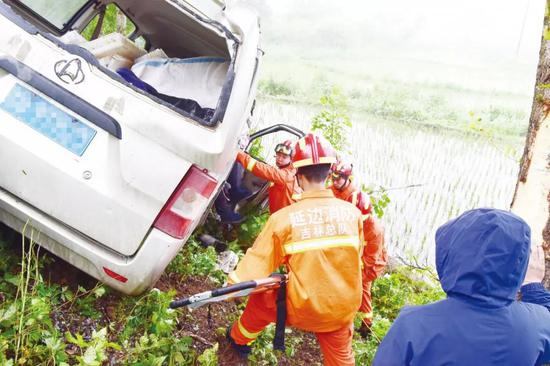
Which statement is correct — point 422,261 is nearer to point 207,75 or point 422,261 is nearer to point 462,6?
point 207,75

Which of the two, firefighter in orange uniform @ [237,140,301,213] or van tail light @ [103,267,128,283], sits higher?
firefighter in orange uniform @ [237,140,301,213]

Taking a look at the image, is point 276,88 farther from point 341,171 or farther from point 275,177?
point 341,171

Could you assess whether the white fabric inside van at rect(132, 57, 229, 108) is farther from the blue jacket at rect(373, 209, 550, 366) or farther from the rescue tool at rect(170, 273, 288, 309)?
the blue jacket at rect(373, 209, 550, 366)

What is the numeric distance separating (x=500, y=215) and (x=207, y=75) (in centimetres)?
259

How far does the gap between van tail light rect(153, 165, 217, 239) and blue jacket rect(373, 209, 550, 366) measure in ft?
4.07

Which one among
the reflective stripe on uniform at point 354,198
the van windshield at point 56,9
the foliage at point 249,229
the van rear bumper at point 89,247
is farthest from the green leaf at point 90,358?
the van windshield at point 56,9

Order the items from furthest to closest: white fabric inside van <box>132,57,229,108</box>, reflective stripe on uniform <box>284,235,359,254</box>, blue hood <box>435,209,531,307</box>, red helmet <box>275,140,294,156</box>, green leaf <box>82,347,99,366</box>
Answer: red helmet <box>275,140,294,156</box> < white fabric inside van <box>132,57,229,108</box> < reflective stripe on uniform <box>284,235,359,254</box> < green leaf <box>82,347,99,366</box> < blue hood <box>435,209,531,307</box>

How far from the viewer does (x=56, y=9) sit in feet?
14.1

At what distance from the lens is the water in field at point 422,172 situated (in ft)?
23.6

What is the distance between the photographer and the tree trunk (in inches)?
89.5

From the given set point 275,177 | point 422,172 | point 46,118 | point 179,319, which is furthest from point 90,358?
point 422,172

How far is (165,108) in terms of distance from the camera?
248cm

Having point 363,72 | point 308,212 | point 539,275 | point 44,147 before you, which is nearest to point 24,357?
point 44,147

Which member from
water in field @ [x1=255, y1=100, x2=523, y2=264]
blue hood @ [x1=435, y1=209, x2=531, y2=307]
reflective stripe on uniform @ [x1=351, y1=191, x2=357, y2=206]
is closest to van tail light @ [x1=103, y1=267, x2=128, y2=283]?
blue hood @ [x1=435, y1=209, x2=531, y2=307]
